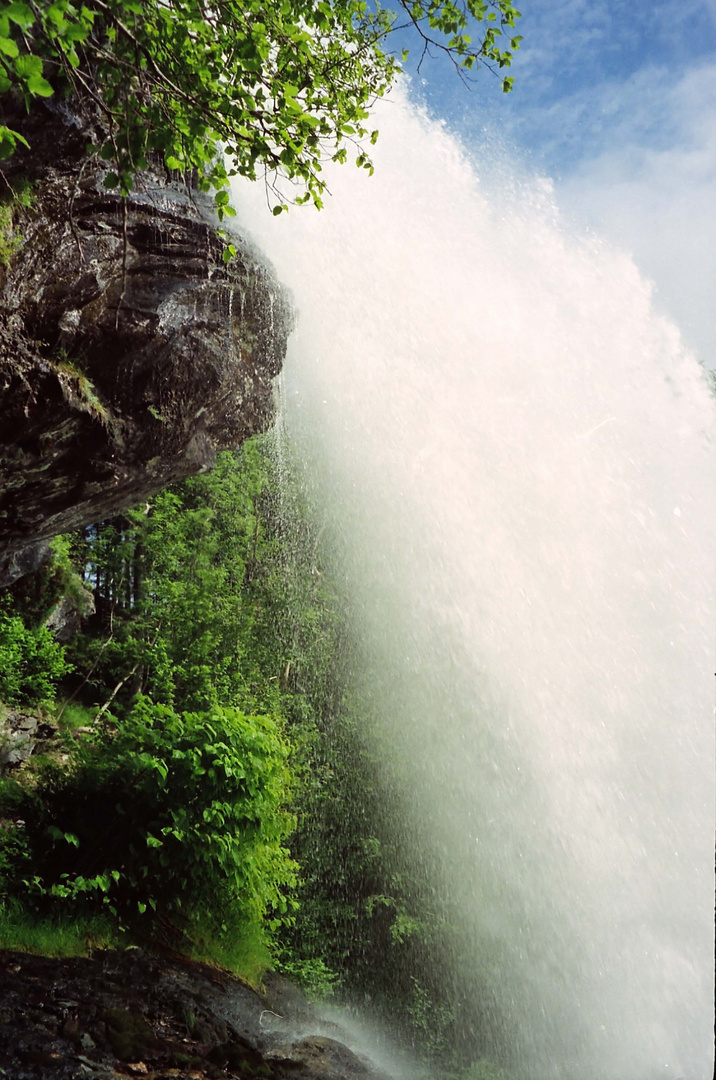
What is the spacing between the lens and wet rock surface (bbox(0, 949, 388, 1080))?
4777 mm

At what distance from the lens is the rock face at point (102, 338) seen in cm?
615

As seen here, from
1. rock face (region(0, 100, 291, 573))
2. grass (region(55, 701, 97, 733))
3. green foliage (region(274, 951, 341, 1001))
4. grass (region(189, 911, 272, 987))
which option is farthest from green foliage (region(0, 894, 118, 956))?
grass (region(55, 701, 97, 733))

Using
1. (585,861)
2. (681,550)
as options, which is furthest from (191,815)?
(681,550)

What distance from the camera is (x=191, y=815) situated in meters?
7.09

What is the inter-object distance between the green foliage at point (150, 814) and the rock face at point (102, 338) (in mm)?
2388

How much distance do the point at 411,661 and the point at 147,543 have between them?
265 inches

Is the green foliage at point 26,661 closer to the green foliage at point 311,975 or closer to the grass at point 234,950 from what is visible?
the grass at point 234,950

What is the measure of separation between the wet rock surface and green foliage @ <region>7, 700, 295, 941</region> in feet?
2.20

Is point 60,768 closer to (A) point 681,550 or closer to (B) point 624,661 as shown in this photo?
(B) point 624,661

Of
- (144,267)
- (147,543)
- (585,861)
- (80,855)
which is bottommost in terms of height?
(80,855)

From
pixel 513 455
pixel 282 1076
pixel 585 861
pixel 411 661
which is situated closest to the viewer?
pixel 282 1076

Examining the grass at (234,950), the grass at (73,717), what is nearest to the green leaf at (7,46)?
the grass at (234,950)

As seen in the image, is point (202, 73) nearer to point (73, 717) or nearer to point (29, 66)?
point (29, 66)

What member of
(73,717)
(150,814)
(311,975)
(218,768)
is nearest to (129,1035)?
(150,814)
